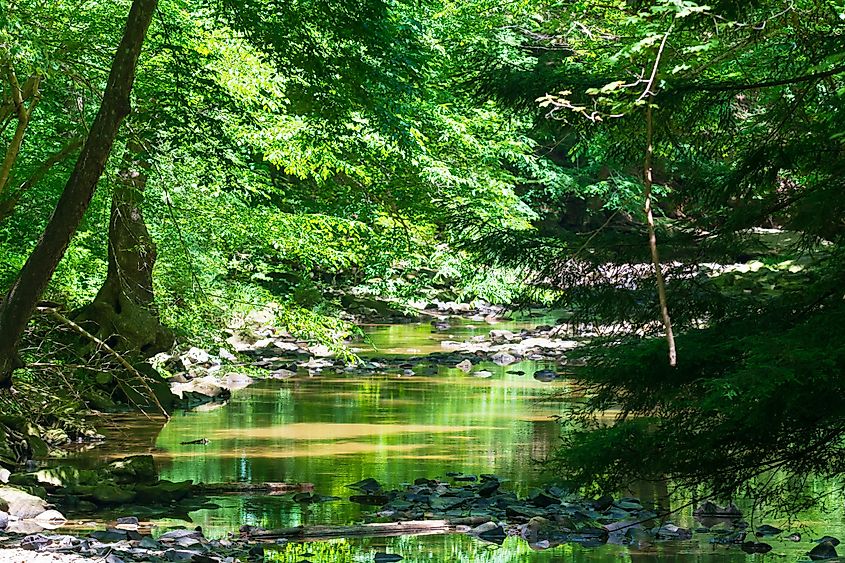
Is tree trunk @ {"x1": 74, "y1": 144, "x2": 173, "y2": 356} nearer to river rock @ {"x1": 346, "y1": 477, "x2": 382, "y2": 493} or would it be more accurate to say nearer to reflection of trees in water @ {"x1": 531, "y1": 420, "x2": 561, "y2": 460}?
river rock @ {"x1": 346, "y1": 477, "x2": 382, "y2": 493}

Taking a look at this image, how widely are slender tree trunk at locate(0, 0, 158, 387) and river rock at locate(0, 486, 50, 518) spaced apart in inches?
88.4

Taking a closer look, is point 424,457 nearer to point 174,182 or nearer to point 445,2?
point 174,182

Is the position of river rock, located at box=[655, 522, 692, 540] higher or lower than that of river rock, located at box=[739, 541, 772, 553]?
higher

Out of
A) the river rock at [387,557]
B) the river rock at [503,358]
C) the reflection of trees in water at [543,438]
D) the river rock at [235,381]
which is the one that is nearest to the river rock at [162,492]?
the river rock at [387,557]

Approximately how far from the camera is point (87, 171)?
7.76 metres

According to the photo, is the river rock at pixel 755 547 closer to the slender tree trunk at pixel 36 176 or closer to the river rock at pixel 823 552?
the river rock at pixel 823 552

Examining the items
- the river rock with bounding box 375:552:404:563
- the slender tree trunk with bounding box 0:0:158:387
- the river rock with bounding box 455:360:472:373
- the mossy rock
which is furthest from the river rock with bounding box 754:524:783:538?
the river rock with bounding box 455:360:472:373

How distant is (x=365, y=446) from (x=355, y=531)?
453 cm

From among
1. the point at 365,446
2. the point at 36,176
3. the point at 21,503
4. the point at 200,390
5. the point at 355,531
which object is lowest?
the point at 355,531

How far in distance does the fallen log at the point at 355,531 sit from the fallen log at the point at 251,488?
1685 mm

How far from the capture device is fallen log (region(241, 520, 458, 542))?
9.23 m

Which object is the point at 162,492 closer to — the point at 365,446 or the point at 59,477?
the point at 59,477

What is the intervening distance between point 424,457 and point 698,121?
22.1 ft

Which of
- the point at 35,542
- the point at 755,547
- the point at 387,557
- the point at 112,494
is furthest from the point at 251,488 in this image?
the point at 755,547
